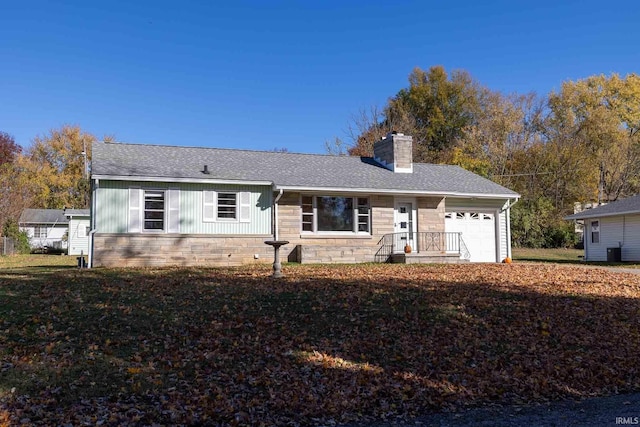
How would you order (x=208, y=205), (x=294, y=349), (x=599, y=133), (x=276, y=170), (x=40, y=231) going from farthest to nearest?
1. (x=40, y=231)
2. (x=599, y=133)
3. (x=276, y=170)
4. (x=208, y=205)
5. (x=294, y=349)

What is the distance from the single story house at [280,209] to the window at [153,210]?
3 centimetres

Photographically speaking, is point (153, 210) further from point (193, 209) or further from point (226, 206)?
point (226, 206)

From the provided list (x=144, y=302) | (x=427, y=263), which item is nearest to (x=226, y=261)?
(x=427, y=263)

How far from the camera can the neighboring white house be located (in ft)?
106

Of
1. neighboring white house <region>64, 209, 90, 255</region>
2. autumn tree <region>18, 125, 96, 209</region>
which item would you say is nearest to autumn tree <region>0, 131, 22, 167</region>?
autumn tree <region>18, 125, 96, 209</region>

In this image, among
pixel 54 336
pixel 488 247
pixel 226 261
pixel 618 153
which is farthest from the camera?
pixel 618 153

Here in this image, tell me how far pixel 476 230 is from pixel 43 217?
107ft

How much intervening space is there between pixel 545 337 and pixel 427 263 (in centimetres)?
945

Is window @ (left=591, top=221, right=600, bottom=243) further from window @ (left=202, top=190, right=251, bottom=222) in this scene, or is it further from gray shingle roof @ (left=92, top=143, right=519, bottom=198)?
window @ (left=202, top=190, right=251, bottom=222)

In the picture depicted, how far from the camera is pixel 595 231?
25859 millimetres

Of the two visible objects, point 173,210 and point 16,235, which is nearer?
point 173,210

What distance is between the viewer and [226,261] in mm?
17125

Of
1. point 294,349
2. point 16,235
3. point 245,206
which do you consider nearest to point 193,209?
point 245,206

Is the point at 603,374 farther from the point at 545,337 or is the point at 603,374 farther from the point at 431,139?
the point at 431,139
